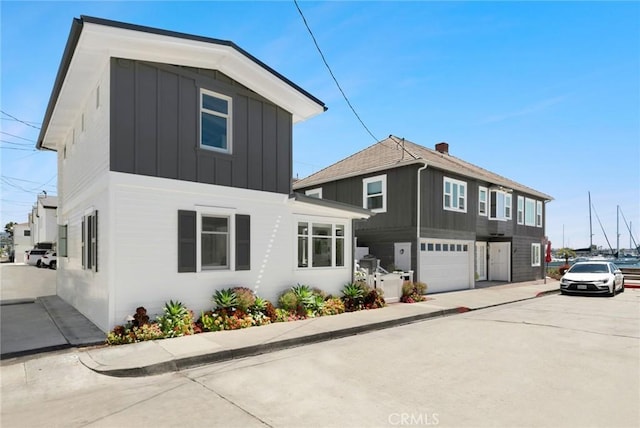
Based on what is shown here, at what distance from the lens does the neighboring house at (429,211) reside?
1709 cm

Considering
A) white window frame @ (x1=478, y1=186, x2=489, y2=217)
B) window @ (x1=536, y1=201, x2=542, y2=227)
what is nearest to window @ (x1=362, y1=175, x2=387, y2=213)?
white window frame @ (x1=478, y1=186, x2=489, y2=217)

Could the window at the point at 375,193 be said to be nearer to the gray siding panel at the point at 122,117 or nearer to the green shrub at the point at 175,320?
the green shrub at the point at 175,320

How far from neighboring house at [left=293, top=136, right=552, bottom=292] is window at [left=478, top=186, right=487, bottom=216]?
0.06 m

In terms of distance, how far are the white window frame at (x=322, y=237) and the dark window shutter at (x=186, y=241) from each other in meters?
3.41

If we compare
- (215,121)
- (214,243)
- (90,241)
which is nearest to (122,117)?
(215,121)

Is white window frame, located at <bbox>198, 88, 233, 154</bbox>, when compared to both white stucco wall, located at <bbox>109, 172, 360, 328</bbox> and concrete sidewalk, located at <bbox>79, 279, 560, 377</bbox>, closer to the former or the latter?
white stucco wall, located at <bbox>109, 172, 360, 328</bbox>

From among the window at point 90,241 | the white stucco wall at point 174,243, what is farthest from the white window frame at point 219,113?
the window at point 90,241

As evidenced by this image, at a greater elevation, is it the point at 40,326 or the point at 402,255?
the point at 402,255

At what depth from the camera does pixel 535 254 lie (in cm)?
2705

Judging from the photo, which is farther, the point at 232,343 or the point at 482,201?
the point at 482,201

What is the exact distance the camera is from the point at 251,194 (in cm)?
1051

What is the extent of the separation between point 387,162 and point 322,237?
23.5ft

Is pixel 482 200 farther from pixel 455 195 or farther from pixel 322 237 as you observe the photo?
pixel 322 237

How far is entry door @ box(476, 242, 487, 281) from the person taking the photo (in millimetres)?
24084
